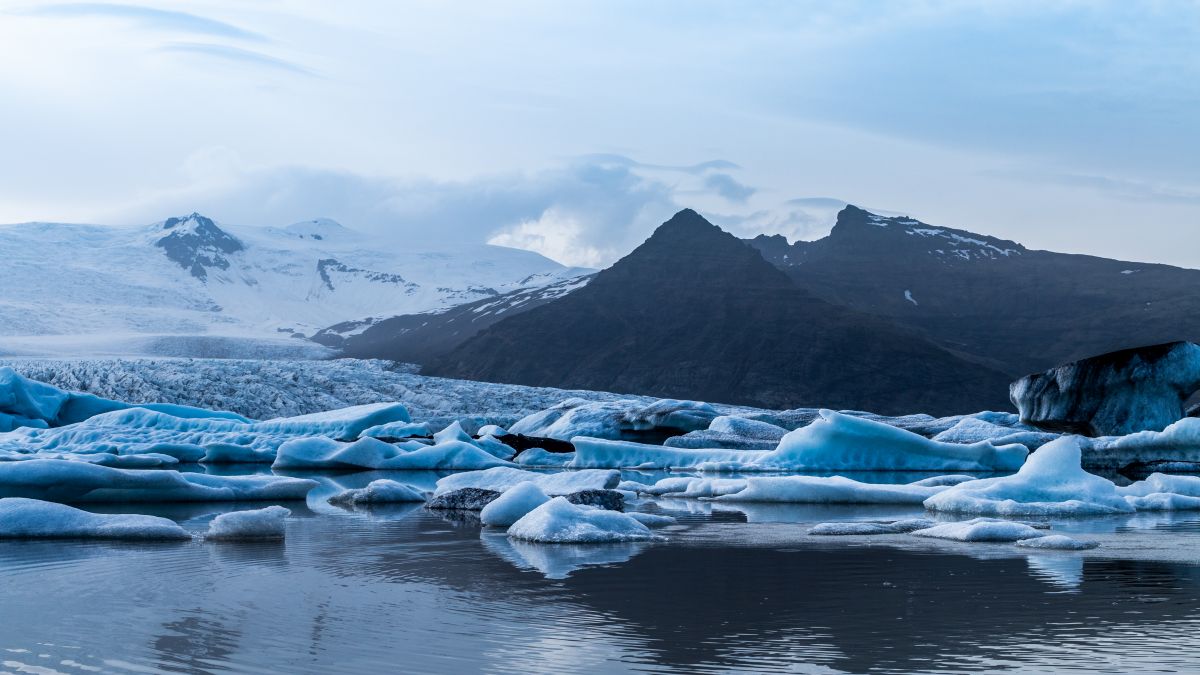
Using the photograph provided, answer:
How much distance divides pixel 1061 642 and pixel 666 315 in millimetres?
92304

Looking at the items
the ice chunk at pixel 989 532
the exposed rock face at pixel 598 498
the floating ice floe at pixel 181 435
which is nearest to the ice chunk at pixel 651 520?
the exposed rock face at pixel 598 498

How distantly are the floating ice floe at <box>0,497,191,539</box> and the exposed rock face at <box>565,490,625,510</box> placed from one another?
372 cm

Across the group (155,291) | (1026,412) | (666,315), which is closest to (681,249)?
(666,315)

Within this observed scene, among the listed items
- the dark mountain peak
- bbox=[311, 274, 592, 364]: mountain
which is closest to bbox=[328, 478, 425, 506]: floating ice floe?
bbox=[311, 274, 592, 364]: mountain

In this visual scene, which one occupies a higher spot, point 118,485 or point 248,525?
point 118,485

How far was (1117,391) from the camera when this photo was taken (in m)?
25.4

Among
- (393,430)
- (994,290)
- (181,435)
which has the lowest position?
(181,435)

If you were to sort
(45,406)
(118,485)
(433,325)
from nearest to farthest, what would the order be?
(118,485) → (45,406) → (433,325)

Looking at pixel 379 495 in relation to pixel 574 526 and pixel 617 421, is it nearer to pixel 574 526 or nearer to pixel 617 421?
pixel 574 526

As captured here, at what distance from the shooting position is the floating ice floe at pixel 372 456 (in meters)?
23.8

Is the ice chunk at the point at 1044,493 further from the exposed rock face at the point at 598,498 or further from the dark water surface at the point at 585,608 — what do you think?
the dark water surface at the point at 585,608

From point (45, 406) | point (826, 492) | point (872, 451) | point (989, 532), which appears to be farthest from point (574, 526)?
point (45, 406)

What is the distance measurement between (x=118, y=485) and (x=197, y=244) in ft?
547

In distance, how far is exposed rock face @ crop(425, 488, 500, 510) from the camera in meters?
13.1
